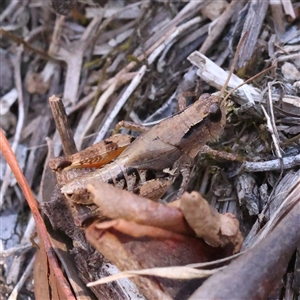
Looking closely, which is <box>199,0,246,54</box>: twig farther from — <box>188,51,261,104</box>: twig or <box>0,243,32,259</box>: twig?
<box>0,243,32,259</box>: twig

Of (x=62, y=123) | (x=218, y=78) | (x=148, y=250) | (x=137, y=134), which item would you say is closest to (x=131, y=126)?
(x=137, y=134)

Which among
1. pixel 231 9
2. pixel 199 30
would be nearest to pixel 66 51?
pixel 199 30

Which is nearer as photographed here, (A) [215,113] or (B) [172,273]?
(B) [172,273]

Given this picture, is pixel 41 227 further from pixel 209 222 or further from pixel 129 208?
pixel 209 222

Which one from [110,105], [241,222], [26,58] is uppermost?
[26,58]

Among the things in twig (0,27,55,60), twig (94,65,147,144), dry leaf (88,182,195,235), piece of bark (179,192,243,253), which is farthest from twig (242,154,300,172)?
twig (0,27,55,60)

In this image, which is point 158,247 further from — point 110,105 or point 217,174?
point 110,105
